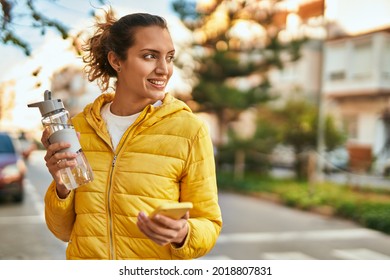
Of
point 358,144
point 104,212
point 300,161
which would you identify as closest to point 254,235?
point 300,161

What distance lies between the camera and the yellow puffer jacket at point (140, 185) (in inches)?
44.8

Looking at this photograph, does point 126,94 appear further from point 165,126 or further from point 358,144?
point 358,144

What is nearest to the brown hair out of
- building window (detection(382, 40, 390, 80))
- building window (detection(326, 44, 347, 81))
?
building window (detection(382, 40, 390, 80))

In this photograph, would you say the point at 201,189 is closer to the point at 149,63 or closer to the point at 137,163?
the point at 137,163

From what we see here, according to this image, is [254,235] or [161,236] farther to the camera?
[254,235]

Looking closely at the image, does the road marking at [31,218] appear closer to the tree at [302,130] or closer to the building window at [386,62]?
the tree at [302,130]

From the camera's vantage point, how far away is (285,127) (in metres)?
6.64

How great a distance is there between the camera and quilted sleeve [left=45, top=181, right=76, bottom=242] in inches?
46.1

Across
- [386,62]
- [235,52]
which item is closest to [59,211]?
[235,52]

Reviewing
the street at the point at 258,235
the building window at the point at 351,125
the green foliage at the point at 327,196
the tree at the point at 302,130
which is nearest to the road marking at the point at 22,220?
the street at the point at 258,235

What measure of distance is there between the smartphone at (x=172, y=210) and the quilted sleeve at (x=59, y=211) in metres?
0.27

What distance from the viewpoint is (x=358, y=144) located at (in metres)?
6.70

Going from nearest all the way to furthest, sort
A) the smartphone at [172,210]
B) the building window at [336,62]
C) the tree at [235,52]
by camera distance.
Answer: the smartphone at [172,210] < the tree at [235,52] < the building window at [336,62]

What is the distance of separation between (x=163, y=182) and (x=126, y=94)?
0.22m
